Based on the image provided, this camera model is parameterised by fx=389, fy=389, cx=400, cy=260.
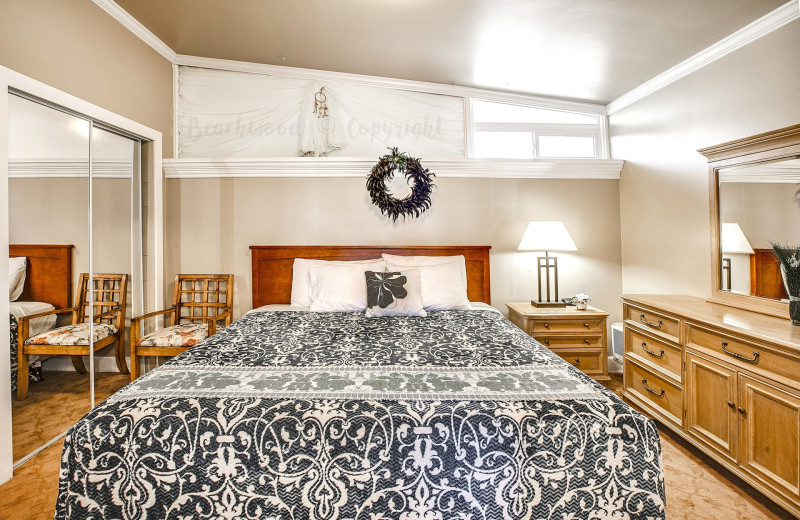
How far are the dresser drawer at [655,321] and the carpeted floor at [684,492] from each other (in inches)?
26.9

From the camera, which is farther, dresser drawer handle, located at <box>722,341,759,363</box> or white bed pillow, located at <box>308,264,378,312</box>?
white bed pillow, located at <box>308,264,378,312</box>

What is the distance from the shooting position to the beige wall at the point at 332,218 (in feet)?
11.7

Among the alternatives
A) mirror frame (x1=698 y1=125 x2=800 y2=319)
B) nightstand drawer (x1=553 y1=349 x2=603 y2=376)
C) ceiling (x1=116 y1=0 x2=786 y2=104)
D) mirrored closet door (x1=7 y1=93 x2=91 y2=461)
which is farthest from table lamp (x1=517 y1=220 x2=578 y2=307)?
mirrored closet door (x1=7 y1=93 x2=91 y2=461)

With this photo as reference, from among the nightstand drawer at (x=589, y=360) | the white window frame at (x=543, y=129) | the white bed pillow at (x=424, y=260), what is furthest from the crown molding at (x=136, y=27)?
the nightstand drawer at (x=589, y=360)

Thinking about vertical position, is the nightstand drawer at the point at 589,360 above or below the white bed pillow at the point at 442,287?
below

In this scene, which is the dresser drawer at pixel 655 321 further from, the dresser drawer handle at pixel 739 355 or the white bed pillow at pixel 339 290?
the white bed pillow at pixel 339 290

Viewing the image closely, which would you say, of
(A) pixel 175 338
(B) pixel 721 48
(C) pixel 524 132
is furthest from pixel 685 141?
(A) pixel 175 338

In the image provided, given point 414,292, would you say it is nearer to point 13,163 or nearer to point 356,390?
point 356,390

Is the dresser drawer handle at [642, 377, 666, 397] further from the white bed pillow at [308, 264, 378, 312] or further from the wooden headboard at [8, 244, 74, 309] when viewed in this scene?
the wooden headboard at [8, 244, 74, 309]

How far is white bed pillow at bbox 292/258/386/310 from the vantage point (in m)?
3.23

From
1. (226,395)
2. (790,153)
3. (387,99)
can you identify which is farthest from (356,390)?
(387,99)

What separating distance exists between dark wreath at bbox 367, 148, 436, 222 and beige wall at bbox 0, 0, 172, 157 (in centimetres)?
192

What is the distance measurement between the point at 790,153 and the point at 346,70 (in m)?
3.18

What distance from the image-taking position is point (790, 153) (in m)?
2.03
